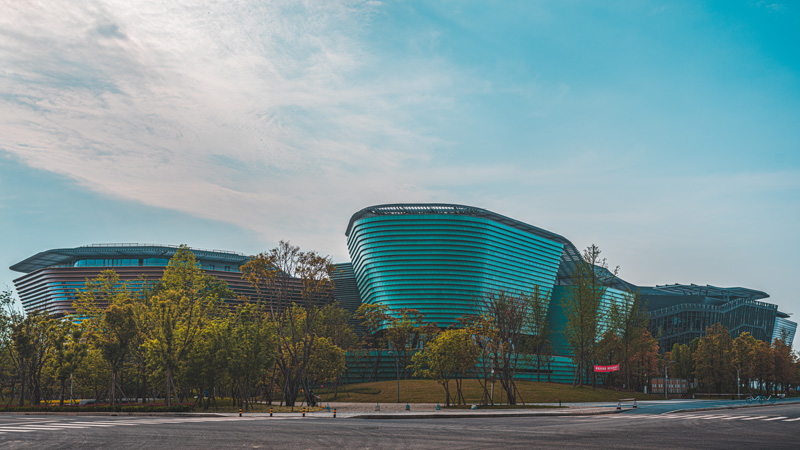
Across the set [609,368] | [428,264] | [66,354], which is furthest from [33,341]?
[428,264]

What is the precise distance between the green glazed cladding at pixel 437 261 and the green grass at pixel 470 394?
182ft

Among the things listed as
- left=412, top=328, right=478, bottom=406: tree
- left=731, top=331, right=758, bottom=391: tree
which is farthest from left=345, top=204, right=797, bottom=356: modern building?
left=412, top=328, right=478, bottom=406: tree

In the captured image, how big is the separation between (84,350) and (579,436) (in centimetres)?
5484

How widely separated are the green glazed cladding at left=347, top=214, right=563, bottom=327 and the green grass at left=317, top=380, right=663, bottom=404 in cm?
5537

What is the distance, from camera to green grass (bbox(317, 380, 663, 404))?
68.6 meters

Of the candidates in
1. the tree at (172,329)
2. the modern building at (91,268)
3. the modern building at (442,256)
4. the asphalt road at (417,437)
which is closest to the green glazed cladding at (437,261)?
the modern building at (442,256)

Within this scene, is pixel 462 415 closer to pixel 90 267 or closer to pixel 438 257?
pixel 438 257

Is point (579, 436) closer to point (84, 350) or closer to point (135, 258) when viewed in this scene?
point (84, 350)

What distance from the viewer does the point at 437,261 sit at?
142375 millimetres

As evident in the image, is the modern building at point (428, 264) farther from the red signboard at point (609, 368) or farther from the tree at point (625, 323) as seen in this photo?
the red signboard at point (609, 368)

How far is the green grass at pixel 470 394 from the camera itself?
68625 millimetres

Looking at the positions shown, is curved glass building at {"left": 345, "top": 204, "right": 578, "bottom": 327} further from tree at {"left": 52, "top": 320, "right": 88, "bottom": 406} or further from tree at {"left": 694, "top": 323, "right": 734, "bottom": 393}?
tree at {"left": 52, "top": 320, "right": 88, "bottom": 406}

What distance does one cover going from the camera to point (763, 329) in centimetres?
19325

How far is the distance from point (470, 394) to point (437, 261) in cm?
7260
